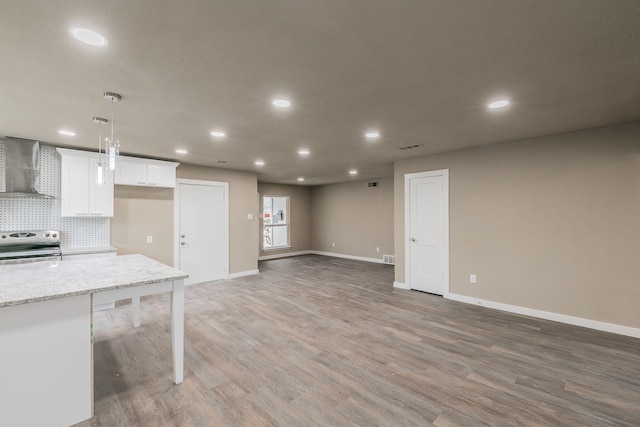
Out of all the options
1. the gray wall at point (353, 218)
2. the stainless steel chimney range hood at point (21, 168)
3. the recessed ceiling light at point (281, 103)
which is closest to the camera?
the recessed ceiling light at point (281, 103)

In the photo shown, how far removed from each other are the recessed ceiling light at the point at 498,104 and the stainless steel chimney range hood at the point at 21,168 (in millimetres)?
5683

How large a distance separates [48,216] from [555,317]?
7.26m

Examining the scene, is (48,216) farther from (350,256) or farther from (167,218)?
(350,256)

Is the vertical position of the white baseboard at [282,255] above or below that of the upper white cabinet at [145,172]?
below

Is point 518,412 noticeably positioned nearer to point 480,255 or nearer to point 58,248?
point 480,255

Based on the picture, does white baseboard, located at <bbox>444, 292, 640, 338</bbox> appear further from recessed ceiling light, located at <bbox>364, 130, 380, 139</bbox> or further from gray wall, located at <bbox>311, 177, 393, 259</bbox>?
gray wall, located at <bbox>311, 177, 393, 259</bbox>

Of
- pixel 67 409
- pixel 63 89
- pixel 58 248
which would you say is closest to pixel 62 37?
pixel 63 89

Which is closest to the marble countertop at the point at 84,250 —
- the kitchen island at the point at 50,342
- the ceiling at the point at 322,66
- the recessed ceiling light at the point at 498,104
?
the ceiling at the point at 322,66

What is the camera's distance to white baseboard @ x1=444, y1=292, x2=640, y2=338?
330 centimetres

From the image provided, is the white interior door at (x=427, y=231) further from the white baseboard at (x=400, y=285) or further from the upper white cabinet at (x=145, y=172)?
the upper white cabinet at (x=145, y=172)

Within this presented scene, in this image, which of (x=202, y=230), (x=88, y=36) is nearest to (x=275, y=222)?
(x=202, y=230)

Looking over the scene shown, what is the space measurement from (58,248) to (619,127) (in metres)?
7.43

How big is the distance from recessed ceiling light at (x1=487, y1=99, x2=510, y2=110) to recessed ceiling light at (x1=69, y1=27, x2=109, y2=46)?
303 cm

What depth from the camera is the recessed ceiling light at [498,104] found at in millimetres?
2613
